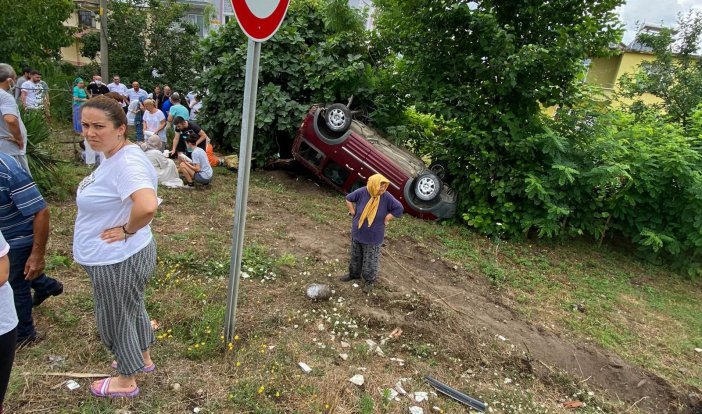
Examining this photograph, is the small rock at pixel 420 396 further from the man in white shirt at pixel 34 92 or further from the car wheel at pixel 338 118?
the man in white shirt at pixel 34 92

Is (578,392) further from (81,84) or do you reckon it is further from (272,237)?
(81,84)

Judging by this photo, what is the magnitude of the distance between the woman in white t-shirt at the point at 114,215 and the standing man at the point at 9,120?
272 cm

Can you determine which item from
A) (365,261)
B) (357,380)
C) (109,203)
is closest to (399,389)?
(357,380)

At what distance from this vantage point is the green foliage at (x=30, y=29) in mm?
12453

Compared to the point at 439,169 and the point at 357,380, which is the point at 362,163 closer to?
the point at 439,169

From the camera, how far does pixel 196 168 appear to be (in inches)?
293

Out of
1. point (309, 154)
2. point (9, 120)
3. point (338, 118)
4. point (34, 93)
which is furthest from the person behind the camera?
point (34, 93)

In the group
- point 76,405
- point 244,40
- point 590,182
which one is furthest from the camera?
point 244,40

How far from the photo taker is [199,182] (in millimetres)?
7531

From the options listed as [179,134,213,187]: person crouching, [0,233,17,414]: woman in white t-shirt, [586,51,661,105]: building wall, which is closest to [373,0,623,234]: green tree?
[179,134,213,187]: person crouching

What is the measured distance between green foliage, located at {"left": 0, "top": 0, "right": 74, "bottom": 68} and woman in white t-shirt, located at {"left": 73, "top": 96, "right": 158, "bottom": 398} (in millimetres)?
13828

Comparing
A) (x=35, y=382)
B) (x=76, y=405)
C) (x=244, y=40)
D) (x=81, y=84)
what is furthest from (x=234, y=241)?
(x=81, y=84)

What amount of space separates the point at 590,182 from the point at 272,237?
510cm

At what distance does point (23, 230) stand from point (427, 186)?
5.91 metres
